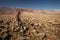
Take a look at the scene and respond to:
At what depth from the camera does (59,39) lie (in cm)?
453

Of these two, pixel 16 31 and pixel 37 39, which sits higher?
pixel 16 31

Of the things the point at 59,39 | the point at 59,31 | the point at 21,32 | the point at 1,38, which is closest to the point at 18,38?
the point at 21,32

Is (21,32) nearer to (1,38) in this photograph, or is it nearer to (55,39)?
(1,38)

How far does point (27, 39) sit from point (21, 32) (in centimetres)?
89

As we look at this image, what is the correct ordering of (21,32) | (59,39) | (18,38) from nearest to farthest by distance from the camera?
(59,39) < (18,38) < (21,32)

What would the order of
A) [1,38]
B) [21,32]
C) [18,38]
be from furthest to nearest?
[21,32] < [18,38] < [1,38]

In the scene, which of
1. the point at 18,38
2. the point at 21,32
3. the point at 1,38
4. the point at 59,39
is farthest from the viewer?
the point at 21,32

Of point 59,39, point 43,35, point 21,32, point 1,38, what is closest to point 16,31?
point 21,32

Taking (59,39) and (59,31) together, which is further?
(59,31)

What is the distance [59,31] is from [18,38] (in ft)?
9.31

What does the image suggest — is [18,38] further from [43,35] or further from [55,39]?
[55,39]

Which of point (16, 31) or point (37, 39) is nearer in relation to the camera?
point (37, 39)

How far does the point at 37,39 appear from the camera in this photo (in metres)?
4.78

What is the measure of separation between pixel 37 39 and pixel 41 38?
0.27 m
